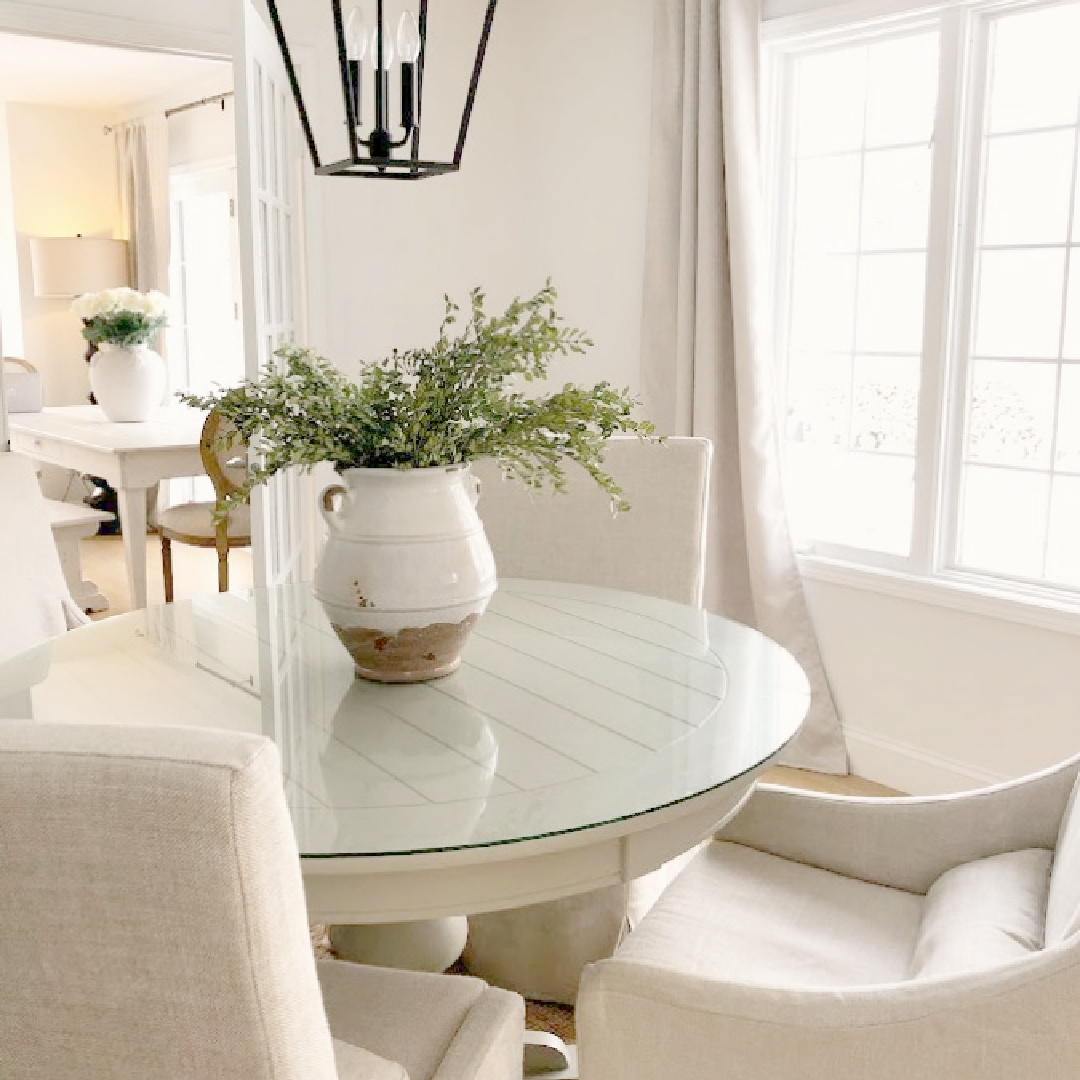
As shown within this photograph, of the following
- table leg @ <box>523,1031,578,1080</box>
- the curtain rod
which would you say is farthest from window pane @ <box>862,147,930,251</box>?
the curtain rod

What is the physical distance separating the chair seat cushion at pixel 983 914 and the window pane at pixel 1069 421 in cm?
157

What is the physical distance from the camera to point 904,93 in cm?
331

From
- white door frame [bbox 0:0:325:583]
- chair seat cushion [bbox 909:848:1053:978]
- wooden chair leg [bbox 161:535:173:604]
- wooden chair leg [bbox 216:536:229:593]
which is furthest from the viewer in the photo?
wooden chair leg [bbox 161:535:173:604]

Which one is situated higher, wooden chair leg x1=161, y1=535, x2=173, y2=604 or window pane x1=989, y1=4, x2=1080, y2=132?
window pane x1=989, y1=4, x2=1080, y2=132

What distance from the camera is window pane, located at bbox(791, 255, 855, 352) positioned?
3.53m

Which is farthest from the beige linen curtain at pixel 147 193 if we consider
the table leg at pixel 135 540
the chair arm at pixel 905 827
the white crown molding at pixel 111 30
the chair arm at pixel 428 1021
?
the chair arm at pixel 428 1021

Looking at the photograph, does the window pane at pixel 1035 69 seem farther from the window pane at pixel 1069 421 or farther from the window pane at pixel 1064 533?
the window pane at pixel 1064 533

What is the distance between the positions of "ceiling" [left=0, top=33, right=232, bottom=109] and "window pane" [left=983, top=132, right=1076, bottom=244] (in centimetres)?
427

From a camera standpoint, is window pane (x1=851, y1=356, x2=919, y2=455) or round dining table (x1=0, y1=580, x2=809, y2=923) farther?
window pane (x1=851, y1=356, x2=919, y2=455)

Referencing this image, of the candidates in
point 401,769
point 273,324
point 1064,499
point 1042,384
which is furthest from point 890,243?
point 401,769

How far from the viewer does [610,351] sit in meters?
4.13

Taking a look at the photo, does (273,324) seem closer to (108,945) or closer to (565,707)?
(565,707)

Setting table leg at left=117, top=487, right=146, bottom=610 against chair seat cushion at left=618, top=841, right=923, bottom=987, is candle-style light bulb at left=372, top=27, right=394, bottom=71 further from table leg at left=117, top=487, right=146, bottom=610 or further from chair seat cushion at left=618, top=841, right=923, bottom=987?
table leg at left=117, top=487, right=146, bottom=610

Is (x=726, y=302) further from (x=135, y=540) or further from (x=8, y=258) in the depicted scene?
(x=8, y=258)
